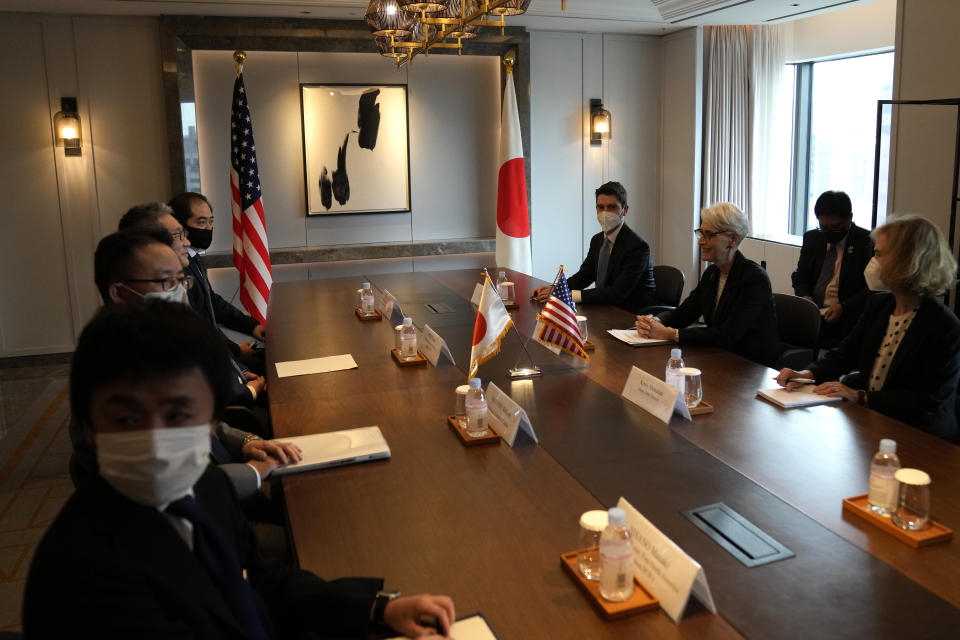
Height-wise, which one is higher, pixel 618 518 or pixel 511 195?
pixel 511 195

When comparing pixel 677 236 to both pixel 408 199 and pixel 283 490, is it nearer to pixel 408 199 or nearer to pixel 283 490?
pixel 408 199

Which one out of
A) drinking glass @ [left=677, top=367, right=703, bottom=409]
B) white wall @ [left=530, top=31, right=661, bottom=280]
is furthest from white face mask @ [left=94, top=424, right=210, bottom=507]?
white wall @ [left=530, top=31, right=661, bottom=280]

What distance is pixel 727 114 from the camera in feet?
23.5

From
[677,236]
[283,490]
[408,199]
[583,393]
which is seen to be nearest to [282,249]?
[408,199]

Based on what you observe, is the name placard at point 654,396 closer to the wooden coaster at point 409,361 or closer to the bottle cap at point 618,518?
the wooden coaster at point 409,361

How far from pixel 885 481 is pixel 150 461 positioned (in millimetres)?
1481

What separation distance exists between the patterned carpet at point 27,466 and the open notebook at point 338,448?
1327 millimetres

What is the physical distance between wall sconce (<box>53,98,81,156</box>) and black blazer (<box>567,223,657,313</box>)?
4.29 meters

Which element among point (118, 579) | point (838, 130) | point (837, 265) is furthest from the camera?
point (838, 130)

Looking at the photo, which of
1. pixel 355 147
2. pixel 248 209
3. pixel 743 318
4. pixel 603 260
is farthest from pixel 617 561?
pixel 355 147

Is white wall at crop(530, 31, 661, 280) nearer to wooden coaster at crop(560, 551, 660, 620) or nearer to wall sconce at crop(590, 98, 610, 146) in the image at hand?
wall sconce at crop(590, 98, 610, 146)

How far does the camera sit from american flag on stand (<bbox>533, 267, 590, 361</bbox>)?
2.93m

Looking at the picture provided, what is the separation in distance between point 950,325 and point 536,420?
4.60 feet

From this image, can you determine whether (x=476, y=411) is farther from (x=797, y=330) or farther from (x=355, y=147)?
(x=355, y=147)
